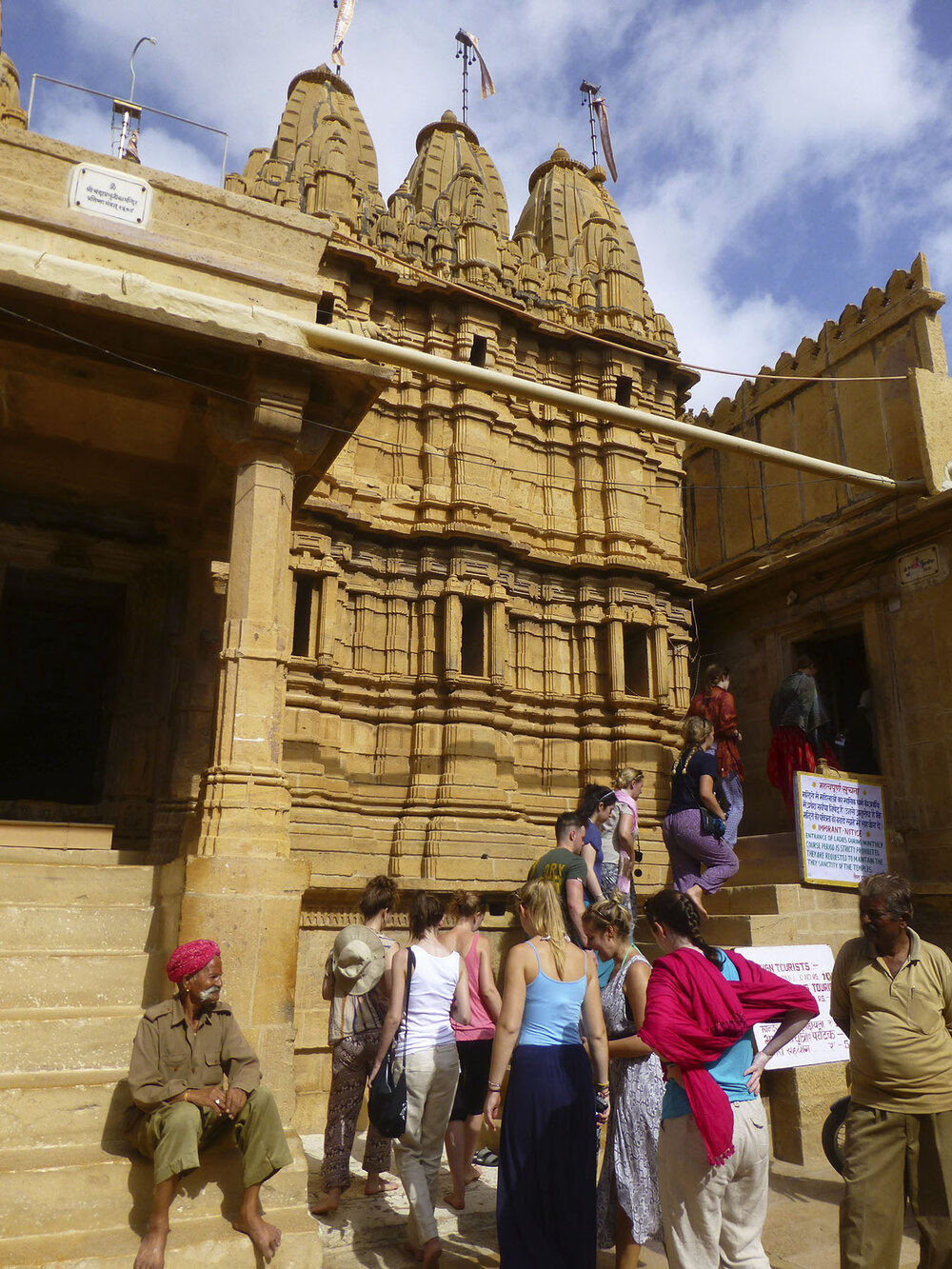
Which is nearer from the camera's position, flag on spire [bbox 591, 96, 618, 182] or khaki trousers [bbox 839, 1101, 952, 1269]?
khaki trousers [bbox 839, 1101, 952, 1269]

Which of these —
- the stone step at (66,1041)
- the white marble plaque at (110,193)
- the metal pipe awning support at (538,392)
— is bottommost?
the stone step at (66,1041)

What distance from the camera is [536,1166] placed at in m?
4.26

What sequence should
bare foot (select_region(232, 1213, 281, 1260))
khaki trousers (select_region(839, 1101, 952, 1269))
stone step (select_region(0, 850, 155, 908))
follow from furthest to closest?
stone step (select_region(0, 850, 155, 908)) < bare foot (select_region(232, 1213, 281, 1260)) < khaki trousers (select_region(839, 1101, 952, 1269))

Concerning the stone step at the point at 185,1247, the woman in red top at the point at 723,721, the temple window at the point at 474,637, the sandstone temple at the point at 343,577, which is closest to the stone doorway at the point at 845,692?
the sandstone temple at the point at 343,577

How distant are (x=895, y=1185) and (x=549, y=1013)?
1663 mm

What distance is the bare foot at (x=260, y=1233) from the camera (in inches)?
175

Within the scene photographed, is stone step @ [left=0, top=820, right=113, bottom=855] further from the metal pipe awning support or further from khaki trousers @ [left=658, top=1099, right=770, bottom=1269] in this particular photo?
khaki trousers @ [left=658, top=1099, right=770, bottom=1269]

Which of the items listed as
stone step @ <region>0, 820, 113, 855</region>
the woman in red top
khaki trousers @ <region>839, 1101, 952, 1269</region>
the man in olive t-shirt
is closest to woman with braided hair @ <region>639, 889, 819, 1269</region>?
khaki trousers @ <region>839, 1101, 952, 1269</region>

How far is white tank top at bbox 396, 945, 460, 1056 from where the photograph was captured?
17.1 feet

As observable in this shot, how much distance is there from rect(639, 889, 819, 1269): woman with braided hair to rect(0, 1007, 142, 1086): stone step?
3.30 meters

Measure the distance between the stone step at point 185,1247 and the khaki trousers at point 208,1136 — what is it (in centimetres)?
26

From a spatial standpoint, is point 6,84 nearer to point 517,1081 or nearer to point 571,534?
point 571,534

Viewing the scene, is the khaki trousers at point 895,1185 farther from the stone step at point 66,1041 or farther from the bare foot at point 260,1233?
the stone step at point 66,1041

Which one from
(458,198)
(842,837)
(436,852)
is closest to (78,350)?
(436,852)
